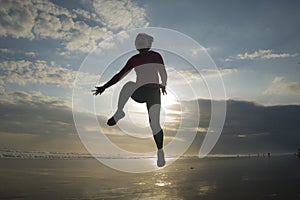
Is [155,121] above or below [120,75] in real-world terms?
below

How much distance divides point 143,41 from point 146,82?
58 centimetres

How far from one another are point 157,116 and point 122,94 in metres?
0.57

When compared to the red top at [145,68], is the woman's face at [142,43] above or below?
above

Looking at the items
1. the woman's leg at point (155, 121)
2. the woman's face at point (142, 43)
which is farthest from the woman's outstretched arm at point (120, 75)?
the woman's leg at point (155, 121)

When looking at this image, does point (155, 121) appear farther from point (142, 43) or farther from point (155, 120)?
point (142, 43)

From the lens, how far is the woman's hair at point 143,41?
385 cm

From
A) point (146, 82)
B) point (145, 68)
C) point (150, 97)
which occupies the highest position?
point (145, 68)

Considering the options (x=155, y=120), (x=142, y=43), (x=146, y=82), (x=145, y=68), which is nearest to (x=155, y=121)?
(x=155, y=120)

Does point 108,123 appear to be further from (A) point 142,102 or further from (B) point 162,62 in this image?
(B) point 162,62

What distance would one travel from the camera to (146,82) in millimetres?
3799

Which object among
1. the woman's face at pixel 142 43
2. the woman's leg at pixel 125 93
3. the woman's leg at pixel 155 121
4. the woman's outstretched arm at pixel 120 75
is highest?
the woman's face at pixel 142 43

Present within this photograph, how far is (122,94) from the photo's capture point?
3.84 meters

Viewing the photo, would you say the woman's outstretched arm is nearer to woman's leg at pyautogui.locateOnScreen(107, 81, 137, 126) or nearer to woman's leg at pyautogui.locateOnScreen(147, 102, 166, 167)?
woman's leg at pyautogui.locateOnScreen(107, 81, 137, 126)

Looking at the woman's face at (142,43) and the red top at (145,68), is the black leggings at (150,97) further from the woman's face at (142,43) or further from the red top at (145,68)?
the woman's face at (142,43)
